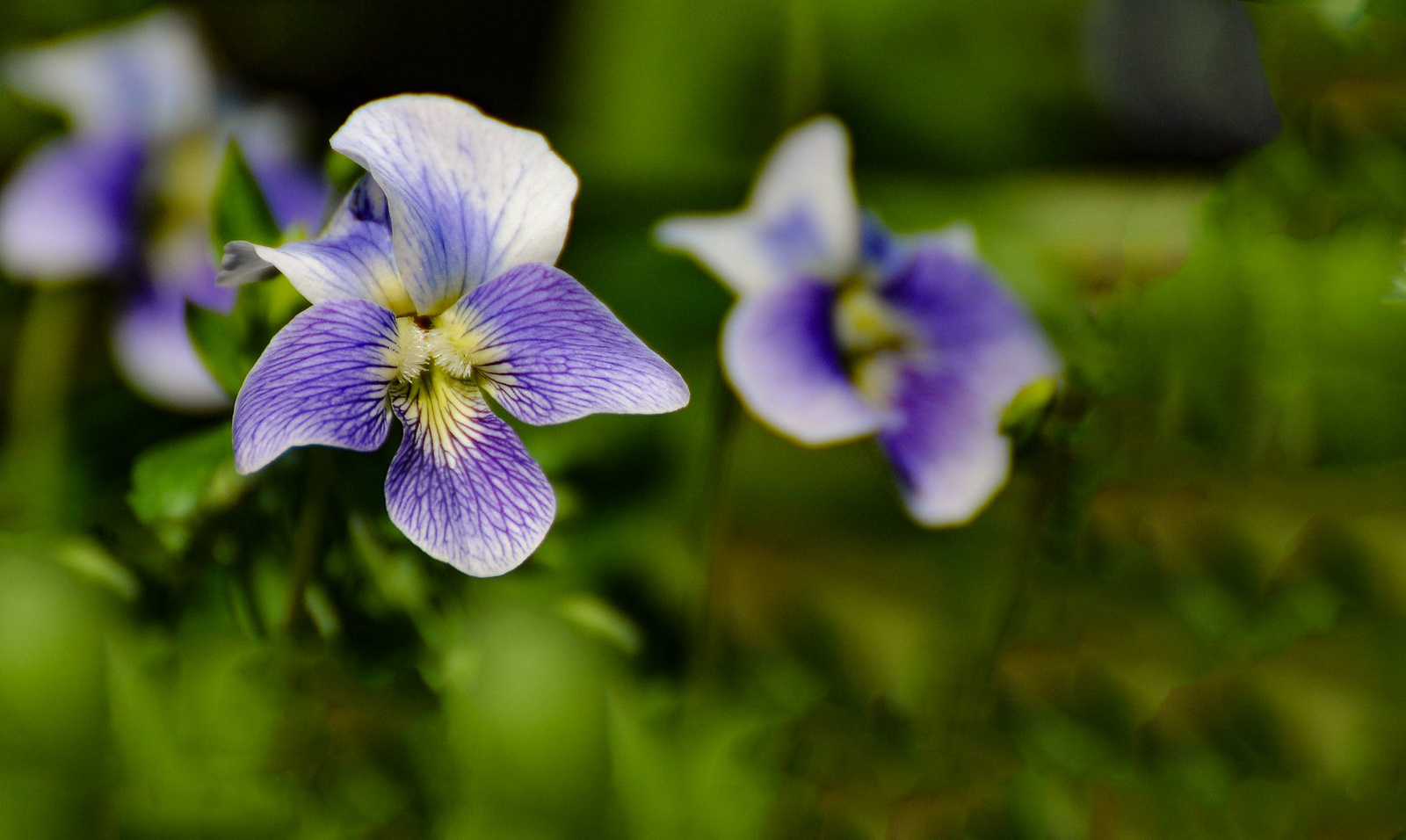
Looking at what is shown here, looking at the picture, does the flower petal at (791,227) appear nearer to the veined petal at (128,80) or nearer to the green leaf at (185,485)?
the green leaf at (185,485)

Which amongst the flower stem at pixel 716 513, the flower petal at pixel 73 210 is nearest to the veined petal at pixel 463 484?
the flower stem at pixel 716 513

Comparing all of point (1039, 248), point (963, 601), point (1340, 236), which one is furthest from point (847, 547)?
point (1340, 236)

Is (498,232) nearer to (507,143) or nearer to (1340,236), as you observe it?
(507,143)

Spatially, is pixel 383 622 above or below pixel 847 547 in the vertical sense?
above

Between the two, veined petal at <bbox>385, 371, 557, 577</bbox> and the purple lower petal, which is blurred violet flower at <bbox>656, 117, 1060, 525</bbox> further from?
the purple lower petal

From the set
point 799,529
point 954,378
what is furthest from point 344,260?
point 799,529

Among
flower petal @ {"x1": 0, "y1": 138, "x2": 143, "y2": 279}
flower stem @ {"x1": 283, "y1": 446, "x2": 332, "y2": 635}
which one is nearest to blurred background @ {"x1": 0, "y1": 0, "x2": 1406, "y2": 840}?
flower stem @ {"x1": 283, "y1": 446, "x2": 332, "y2": 635}
